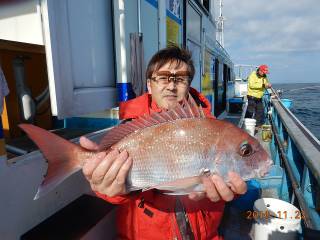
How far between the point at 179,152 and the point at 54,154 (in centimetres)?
Result: 63

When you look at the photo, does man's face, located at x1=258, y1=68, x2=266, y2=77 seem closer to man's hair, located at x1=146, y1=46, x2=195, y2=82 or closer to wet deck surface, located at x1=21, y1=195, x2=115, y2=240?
man's hair, located at x1=146, y1=46, x2=195, y2=82

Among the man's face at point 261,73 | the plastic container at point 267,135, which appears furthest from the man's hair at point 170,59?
the man's face at point 261,73

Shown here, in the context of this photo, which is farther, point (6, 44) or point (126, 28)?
point (126, 28)

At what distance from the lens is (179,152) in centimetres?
138

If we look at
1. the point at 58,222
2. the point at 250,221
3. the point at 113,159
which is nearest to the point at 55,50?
the point at 113,159

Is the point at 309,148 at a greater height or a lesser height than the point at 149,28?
lesser

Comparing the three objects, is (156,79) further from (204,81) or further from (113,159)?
(204,81)

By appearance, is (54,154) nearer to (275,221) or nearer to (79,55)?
(79,55)

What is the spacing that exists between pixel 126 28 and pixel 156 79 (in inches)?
36.9

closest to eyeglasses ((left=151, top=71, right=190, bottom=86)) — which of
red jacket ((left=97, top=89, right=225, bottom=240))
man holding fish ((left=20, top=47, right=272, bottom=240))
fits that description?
man holding fish ((left=20, top=47, right=272, bottom=240))

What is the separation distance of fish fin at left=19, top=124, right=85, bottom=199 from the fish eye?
0.85 metres

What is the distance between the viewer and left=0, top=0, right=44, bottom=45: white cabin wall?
66.3 inches

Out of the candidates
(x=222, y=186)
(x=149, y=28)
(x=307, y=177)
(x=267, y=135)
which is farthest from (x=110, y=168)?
(x=267, y=135)

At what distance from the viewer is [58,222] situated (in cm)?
173
